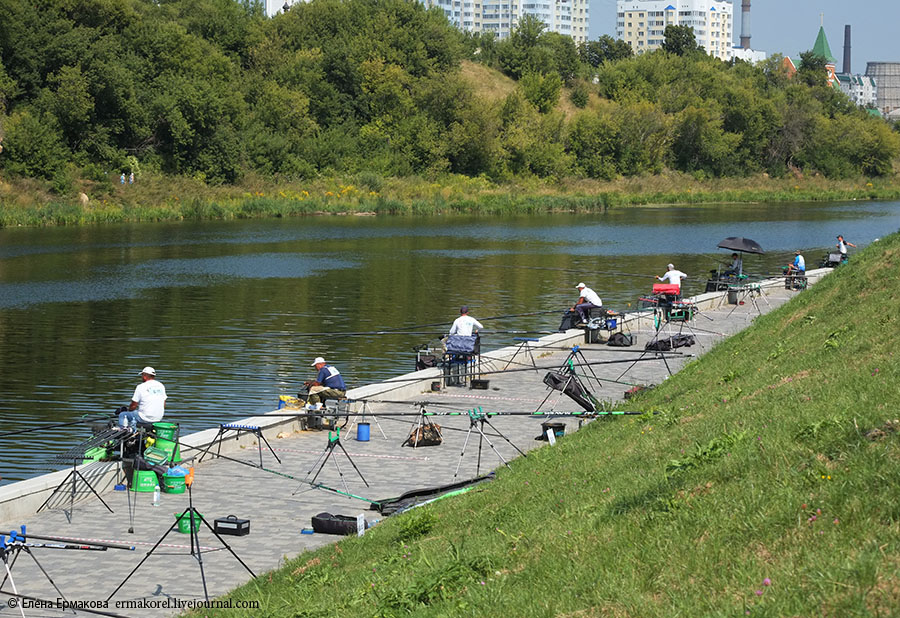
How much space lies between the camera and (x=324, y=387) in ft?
61.8

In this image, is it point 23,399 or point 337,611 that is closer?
point 337,611

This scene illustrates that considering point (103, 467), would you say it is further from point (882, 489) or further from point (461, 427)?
point (882, 489)

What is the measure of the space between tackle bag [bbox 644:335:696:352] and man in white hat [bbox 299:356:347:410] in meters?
7.83

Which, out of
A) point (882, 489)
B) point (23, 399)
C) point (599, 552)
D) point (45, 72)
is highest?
point (45, 72)

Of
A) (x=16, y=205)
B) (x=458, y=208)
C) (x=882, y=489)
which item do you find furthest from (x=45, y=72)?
(x=882, y=489)

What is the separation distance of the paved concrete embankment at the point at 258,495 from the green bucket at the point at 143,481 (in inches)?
3.8

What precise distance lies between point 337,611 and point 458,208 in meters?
81.0

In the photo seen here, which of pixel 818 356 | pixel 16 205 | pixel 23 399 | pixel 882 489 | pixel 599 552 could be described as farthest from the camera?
pixel 16 205

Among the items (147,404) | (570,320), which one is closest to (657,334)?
(570,320)

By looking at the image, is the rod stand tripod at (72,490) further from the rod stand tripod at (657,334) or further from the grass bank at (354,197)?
the grass bank at (354,197)

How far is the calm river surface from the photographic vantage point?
24.0 m

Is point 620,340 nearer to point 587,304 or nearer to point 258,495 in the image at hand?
point 587,304

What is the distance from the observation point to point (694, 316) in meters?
30.0

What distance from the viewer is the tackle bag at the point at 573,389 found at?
1719cm
